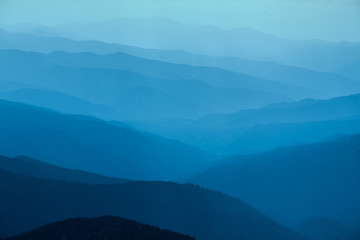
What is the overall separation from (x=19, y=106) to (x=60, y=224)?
12535 cm

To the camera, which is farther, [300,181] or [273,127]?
[273,127]

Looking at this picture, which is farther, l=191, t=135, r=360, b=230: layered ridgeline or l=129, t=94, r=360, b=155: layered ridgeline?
l=129, t=94, r=360, b=155: layered ridgeline

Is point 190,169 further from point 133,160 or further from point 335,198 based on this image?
point 335,198

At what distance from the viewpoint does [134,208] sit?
212 feet

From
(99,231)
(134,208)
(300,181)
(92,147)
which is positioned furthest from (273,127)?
(99,231)

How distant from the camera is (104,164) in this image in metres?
127

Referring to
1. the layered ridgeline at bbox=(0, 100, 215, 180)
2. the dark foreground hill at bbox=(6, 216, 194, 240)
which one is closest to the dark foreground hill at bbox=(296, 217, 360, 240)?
the dark foreground hill at bbox=(6, 216, 194, 240)

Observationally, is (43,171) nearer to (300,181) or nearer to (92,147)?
(300,181)

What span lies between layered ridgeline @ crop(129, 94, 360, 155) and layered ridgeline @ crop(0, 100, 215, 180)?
14161 millimetres

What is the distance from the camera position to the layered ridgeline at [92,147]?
12500 cm

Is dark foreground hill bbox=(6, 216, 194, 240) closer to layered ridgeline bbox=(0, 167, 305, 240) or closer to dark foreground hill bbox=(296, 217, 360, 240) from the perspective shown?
layered ridgeline bbox=(0, 167, 305, 240)

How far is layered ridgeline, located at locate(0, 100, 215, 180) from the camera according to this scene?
125 metres

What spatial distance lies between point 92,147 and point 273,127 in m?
59.0

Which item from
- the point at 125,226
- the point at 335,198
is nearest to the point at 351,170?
the point at 335,198
